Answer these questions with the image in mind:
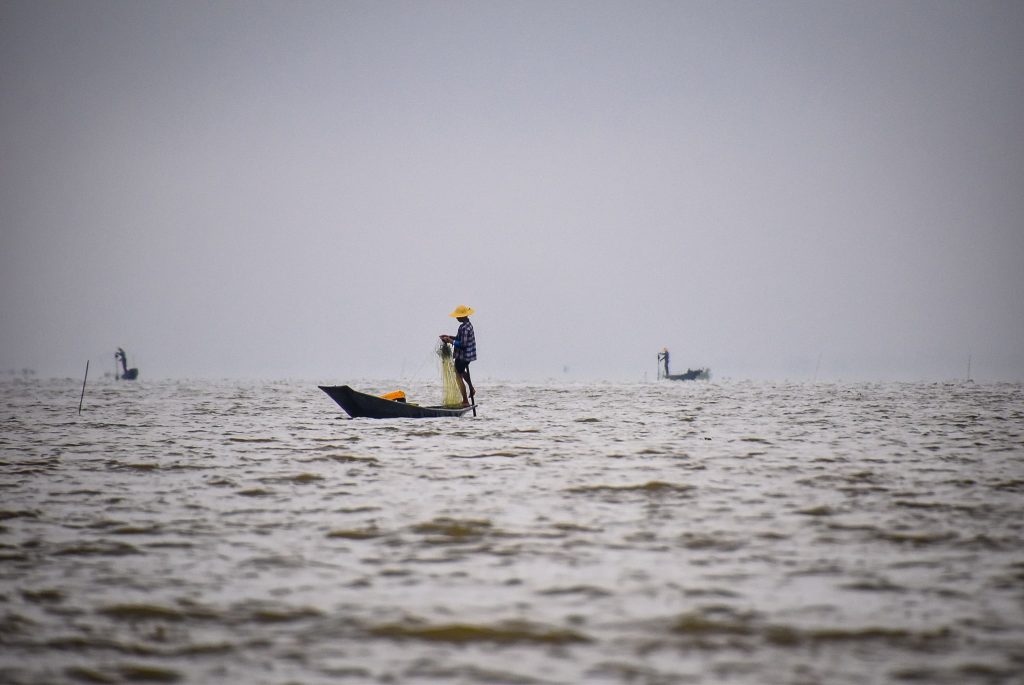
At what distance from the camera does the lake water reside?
13.2ft

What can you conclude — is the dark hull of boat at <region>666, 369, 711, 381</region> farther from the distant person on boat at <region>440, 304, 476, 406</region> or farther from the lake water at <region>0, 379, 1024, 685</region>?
the lake water at <region>0, 379, 1024, 685</region>

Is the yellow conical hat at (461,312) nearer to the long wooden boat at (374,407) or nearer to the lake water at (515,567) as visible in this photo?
the long wooden boat at (374,407)

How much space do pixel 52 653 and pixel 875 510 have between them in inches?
283

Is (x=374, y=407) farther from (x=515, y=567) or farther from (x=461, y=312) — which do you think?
(x=515, y=567)

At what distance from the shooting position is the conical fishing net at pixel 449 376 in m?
20.2

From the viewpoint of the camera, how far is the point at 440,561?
5.96 metres

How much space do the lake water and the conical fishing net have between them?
7.60m

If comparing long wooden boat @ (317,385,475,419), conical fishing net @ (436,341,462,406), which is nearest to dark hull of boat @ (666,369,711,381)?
conical fishing net @ (436,341,462,406)

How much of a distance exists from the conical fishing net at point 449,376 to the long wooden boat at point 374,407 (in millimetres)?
886

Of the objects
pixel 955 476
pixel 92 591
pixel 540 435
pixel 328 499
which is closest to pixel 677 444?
pixel 540 435

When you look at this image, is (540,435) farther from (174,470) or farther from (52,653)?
(52,653)

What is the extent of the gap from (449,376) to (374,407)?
231 centimetres

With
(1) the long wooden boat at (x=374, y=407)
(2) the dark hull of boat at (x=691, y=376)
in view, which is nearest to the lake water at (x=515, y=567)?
(1) the long wooden boat at (x=374, y=407)

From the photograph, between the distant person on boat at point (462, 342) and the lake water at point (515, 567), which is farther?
the distant person on boat at point (462, 342)
